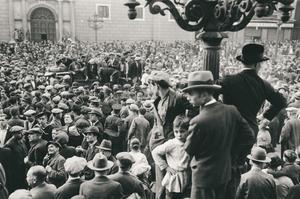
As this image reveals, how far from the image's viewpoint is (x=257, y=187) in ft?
15.4

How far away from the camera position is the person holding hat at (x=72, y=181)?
4.72 m

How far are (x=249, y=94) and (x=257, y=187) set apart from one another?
1545mm

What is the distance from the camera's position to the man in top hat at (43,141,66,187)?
5.41 meters

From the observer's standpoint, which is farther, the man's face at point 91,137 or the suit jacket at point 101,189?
the man's face at point 91,137

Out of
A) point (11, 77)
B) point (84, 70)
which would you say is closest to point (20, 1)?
point (84, 70)

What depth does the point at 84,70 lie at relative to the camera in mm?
18609

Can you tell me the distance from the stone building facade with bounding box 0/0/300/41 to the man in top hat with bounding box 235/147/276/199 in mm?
31624

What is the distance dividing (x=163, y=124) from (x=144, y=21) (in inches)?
1438

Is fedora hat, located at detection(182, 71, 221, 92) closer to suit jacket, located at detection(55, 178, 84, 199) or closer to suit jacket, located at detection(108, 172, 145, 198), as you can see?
suit jacket, located at detection(108, 172, 145, 198)

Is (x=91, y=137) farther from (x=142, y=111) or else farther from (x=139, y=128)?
(x=142, y=111)

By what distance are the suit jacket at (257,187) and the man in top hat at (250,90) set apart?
Result: 1.07 metres

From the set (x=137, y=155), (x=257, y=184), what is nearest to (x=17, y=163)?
(x=137, y=155)

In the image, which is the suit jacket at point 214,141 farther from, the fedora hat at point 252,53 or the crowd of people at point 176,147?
the fedora hat at point 252,53

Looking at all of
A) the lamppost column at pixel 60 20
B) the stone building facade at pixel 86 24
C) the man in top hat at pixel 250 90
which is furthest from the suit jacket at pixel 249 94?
the lamppost column at pixel 60 20
